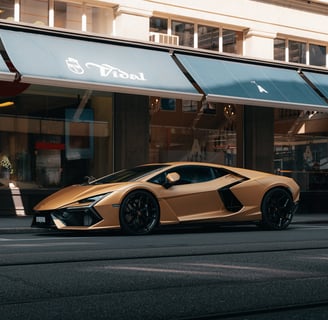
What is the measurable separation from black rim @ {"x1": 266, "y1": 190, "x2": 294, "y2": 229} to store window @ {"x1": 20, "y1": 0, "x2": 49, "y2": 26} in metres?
8.07

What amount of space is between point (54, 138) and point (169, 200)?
6.67 meters

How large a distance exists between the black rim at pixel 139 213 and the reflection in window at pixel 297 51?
12277mm

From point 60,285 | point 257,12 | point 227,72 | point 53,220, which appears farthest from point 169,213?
point 257,12

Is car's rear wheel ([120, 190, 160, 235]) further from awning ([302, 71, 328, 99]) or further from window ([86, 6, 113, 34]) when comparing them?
awning ([302, 71, 328, 99])

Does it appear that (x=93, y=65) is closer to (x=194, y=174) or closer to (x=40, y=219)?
(x=194, y=174)

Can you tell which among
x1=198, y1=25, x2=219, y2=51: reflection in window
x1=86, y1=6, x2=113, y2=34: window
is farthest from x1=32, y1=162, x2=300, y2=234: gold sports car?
x1=198, y1=25, x2=219, y2=51: reflection in window

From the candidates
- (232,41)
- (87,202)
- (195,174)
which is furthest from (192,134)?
(87,202)

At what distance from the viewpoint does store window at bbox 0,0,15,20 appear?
1680 cm

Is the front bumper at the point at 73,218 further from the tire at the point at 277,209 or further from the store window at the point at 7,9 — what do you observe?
the store window at the point at 7,9

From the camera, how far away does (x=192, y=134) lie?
19844 millimetres

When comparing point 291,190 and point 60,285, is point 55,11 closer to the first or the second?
point 291,190

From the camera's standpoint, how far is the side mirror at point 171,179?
11672 mm

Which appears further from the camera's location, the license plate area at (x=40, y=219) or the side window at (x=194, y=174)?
the side window at (x=194, y=174)

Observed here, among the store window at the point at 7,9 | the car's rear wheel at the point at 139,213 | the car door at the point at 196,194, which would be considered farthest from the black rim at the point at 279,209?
the store window at the point at 7,9
